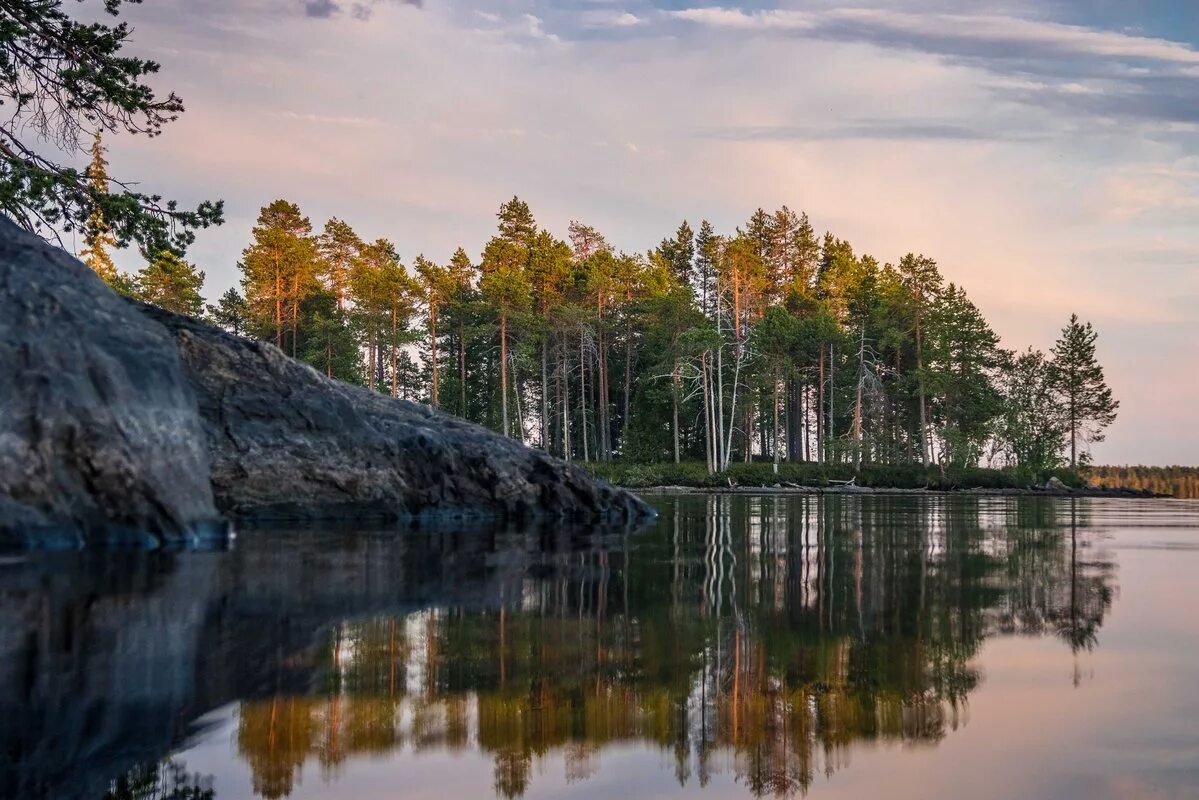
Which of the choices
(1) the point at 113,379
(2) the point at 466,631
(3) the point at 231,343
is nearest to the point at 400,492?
(3) the point at 231,343

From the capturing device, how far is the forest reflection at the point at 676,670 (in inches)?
128

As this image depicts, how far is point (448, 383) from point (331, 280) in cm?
1301

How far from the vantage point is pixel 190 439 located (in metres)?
11.9

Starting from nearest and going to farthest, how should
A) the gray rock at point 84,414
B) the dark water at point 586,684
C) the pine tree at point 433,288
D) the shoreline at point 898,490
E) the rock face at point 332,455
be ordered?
the dark water at point 586,684, the gray rock at point 84,414, the rock face at point 332,455, the shoreline at point 898,490, the pine tree at point 433,288

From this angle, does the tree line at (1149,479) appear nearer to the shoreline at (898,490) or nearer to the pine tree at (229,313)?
the shoreline at (898,490)

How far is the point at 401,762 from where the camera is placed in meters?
3.12

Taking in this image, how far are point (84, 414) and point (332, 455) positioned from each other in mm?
5197

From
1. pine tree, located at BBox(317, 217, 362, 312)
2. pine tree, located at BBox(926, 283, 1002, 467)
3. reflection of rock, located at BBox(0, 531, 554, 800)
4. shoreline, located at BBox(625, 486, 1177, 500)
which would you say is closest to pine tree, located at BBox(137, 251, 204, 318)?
pine tree, located at BBox(317, 217, 362, 312)

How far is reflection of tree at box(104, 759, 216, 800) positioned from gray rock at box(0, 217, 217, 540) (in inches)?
310

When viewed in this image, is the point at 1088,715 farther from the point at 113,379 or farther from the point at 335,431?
the point at 335,431

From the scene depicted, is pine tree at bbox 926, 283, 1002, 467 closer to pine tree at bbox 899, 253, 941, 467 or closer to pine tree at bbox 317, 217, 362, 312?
pine tree at bbox 899, 253, 941, 467

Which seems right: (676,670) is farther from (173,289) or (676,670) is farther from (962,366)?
(173,289)

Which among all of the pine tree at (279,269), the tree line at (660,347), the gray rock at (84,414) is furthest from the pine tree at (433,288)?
the gray rock at (84,414)

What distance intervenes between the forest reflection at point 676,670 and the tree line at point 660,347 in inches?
1971
